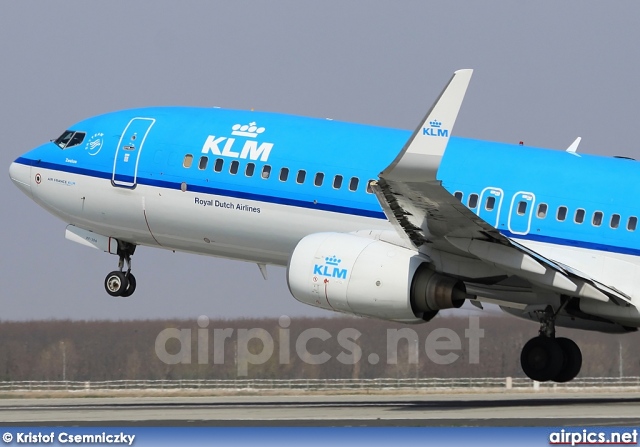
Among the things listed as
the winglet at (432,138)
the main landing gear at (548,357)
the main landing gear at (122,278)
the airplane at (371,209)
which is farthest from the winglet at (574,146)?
the main landing gear at (122,278)

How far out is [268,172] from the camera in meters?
32.0

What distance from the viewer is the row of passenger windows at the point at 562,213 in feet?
97.1

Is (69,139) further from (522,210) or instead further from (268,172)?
(522,210)

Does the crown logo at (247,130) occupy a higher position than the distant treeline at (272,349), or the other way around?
the crown logo at (247,130)

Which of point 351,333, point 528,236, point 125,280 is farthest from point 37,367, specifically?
point 528,236

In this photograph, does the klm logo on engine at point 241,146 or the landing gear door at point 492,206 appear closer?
the landing gear door at point 492,206

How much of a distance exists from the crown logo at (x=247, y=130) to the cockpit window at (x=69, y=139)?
404cm

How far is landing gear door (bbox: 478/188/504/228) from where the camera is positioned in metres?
30.1

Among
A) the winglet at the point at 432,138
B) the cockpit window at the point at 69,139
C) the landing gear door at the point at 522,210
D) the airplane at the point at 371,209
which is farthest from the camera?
the cockpit window at the point at 69,139

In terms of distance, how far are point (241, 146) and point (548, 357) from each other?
8107 millimetres

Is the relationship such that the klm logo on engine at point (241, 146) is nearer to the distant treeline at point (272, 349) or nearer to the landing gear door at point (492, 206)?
the landing gear door at point (492, 206)

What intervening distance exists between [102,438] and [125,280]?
461 inches

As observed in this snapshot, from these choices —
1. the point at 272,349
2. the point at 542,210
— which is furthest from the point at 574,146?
the point at 272,349

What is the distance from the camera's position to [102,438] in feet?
76.1
